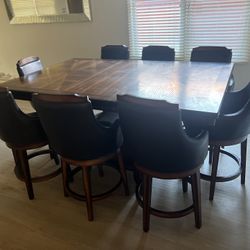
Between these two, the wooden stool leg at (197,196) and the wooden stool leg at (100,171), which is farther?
the wooden stool leg at (100,171)

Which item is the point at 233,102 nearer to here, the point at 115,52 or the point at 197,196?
the point at 197,196

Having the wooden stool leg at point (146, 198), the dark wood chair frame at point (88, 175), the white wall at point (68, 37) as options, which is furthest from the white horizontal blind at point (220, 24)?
the wooden stool leg at point (146, 198)

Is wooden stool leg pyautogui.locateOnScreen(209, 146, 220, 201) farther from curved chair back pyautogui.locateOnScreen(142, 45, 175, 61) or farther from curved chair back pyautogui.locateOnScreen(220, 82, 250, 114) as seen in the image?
curved chair back pyautogui.locateOnScreen(142, 45, 175, 61)

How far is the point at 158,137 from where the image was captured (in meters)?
1.39

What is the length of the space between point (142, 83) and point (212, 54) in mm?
1061

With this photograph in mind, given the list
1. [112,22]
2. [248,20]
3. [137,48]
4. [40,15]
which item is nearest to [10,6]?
[40,15]

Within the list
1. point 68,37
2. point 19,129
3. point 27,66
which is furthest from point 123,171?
point 68,37

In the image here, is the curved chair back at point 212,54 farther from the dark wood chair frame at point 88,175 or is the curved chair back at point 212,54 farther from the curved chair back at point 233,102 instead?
the dark wood chair frame at point 88,175

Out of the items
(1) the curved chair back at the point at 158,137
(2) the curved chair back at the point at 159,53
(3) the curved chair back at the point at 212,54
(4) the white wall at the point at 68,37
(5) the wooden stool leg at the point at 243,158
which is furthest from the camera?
(4) the white wall at the point at 68,37

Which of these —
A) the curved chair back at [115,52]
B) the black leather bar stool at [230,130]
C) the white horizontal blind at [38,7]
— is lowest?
the black leather bar stool at [230,130]

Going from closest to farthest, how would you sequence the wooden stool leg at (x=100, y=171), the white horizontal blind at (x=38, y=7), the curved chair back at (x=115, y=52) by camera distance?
the wooden stool leg at (x=100, y=171), the curved chair back at (x=115, y=52), the white horizontal blind at (x=38, y=7)

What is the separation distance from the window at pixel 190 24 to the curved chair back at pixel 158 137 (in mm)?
2159

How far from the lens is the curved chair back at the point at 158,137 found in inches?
51.3

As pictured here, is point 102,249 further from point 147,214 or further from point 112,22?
point 112,22
